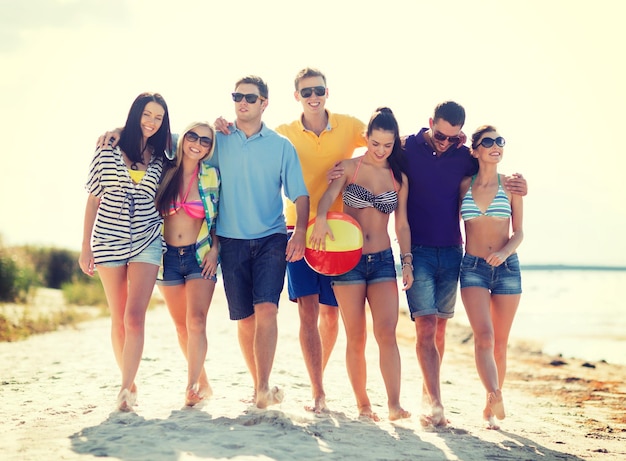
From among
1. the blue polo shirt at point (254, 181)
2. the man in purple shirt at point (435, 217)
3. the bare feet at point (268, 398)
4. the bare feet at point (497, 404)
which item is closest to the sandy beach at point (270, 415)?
the bare feet at point (268, 398)

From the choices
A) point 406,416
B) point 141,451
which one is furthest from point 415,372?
point 141,451

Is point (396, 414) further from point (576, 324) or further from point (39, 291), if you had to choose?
point (576, 324)

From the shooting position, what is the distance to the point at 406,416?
563 centimetres

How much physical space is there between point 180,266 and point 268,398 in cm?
126

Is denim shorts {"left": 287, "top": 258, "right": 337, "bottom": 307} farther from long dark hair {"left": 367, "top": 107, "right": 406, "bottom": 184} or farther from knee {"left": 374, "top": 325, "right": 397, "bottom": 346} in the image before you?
long dark hair {"left": 367, "top": 107, "right": 406, "bottom": 184}

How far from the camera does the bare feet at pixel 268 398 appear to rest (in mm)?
5542

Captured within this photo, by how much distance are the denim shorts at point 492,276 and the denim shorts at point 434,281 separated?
4.3 inches

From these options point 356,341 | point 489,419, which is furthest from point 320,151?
point 489,419

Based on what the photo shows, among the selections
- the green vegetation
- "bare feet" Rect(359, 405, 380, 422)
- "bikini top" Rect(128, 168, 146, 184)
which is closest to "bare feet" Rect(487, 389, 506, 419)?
"bare feet" Rect(359, 405, 380, 422)

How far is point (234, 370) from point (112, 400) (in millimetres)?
2082

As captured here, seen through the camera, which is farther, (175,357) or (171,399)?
(175,357)

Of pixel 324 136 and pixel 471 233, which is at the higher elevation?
pixel 324 136

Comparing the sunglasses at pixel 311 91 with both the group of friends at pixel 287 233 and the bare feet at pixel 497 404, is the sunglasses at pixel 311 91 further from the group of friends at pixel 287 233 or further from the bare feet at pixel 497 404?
the bare feet at pixel 497 404

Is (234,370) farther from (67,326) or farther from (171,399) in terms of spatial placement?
(67,326)
